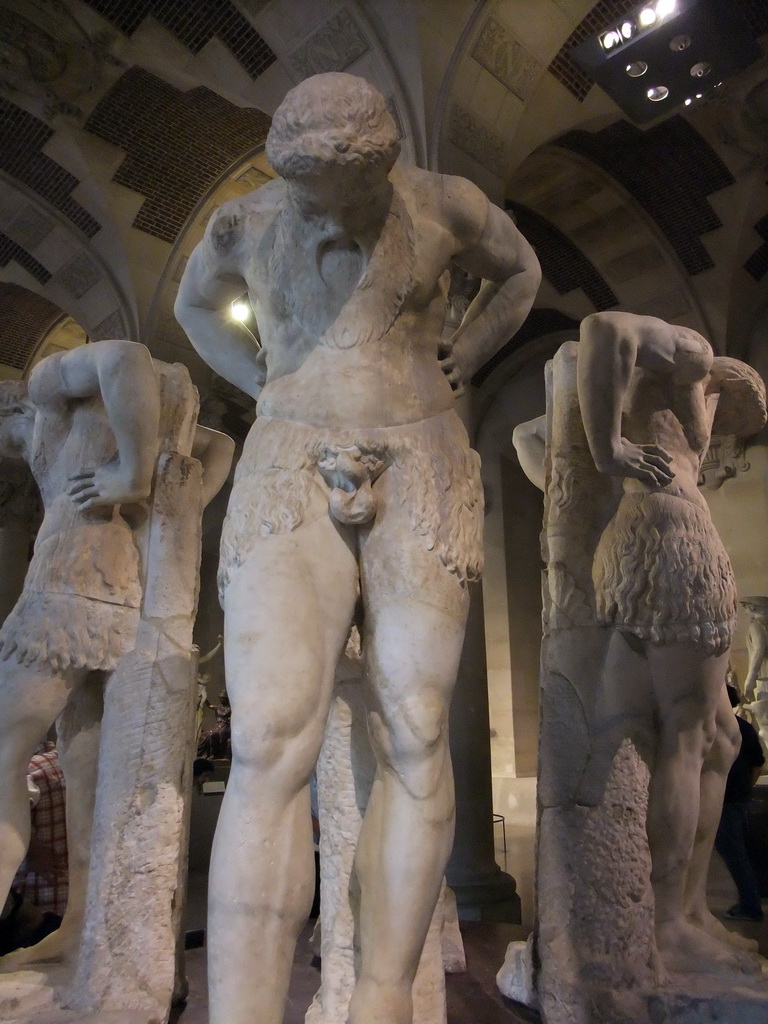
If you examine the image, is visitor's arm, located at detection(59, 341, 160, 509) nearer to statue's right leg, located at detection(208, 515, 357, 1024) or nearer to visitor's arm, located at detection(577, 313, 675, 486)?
statue's right leg, located at detection(208, 515, 357, 1024)

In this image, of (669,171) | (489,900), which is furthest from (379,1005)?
(669,171)

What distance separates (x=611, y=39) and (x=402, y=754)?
388 centimetres

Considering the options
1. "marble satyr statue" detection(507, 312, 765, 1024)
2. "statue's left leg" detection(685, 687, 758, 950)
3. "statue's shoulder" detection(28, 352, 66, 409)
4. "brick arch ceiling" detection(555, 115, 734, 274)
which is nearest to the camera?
"marble satyr statue" detection(507, 312, 765, 1024)

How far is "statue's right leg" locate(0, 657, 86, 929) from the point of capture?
2797 mm

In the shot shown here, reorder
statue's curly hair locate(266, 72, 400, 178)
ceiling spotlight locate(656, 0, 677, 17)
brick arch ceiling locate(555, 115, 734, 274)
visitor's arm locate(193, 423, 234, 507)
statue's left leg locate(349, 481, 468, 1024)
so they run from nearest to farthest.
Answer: statue's left leg locate(349, 481, 468, 1024), statue's curly hair locate(266, 72, 400, 178), visitor's arm locate(193, 423, 234, 507), ceiling spotlight locate(656, 0, 677, 17), brick arch ceiling locate(555, 115, 734, 274)

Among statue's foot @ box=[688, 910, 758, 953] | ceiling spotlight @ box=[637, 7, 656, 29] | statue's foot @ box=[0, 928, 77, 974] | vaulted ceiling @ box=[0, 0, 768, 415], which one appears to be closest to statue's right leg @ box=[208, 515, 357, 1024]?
statue's foot @ box=[0, 928, 77, 974]

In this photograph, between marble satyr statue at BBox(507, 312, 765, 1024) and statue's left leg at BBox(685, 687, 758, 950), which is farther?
statue's left leg at BBox(685, 687, 758, 950)

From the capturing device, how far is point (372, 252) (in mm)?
2020

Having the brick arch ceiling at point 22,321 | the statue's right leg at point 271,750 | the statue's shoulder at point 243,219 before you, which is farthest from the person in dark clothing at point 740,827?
the brick arch ceiling at point 22,321

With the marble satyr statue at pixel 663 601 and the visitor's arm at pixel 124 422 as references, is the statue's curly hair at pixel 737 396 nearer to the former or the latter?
the marble satyr statue at pixel 663 601

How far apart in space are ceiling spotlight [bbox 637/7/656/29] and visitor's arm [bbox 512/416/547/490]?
212 centimetres

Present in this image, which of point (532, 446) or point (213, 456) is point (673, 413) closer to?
point (532, 446)

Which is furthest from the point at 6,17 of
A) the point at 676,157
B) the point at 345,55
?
the point at 676,157

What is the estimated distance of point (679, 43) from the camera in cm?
414
